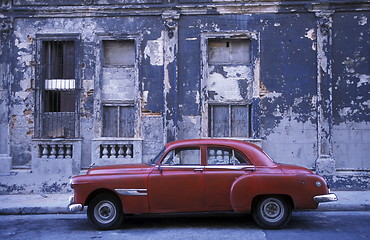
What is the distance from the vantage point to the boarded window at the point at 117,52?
1204cm

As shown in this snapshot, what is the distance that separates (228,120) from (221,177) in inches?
187

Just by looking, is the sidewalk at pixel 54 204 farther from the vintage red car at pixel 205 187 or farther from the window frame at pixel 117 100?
the window frame at pixel 117 100

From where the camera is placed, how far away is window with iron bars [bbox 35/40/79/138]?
11859 mm

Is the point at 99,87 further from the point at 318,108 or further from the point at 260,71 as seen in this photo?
the point at 318,108

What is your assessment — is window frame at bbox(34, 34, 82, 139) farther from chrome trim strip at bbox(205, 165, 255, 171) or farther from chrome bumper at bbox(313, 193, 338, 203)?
chrome bumper at bbox(313, 193, 338, 203)

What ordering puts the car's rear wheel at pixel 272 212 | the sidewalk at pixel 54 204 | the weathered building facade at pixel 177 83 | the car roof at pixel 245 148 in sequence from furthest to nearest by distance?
1. the weathered building facade at pixel 177 83
2. the sidewalk at pixel 54 204
3. the car roof at pixel 245 148
4. the car's rear wheel at pixel 272 212

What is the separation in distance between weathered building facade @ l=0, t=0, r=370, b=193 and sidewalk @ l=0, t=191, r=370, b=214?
2.49ft

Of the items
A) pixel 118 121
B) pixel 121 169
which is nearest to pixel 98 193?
pixel 121 169

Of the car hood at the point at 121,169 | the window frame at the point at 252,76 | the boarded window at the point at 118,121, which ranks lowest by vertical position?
the car hood at the point at 121,169

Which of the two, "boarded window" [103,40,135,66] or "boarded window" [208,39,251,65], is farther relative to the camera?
"boarded window" [103,40,135,66]

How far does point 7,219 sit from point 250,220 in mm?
5050

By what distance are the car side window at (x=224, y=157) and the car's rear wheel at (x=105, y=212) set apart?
6.02 ft

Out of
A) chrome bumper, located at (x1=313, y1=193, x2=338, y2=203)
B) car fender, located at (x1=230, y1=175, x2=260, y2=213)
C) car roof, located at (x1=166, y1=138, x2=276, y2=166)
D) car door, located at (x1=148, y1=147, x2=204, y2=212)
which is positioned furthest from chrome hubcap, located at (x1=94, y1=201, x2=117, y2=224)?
chrome bumper, located at (x1=313, y1=193, x2=338, y2=203)

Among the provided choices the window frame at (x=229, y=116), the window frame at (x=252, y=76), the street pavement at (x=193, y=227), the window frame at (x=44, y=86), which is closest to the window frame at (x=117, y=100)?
the window frame at (x=44, y=86)
